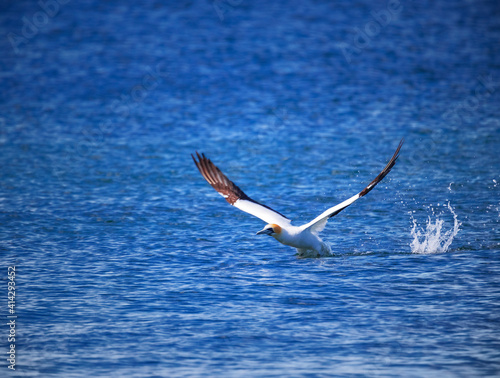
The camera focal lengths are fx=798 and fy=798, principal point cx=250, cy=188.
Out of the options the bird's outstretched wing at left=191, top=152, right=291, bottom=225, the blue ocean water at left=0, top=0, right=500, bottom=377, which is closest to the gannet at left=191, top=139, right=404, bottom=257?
the bird's outstretched wing at left=191, top=152, right=291, bottom=225

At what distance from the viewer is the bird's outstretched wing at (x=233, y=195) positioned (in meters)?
15.0

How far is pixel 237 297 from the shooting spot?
12.9 meters

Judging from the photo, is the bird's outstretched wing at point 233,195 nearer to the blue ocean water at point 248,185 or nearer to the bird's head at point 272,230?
the bird's head at point 272,230

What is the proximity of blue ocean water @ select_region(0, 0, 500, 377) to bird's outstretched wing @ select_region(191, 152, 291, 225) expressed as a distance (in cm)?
79

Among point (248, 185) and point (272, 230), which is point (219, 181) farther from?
point (248, 185)

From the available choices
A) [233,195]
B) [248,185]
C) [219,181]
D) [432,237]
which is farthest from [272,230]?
[248,185]

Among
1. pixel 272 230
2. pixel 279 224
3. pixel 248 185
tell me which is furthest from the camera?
pixel 248 185

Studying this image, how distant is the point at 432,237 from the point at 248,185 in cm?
659

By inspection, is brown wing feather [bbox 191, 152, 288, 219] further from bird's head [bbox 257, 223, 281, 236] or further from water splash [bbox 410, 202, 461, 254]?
water splash [bbox 410, 202, 461, 254]

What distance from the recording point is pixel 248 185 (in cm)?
2078

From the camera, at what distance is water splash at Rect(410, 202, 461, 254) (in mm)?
15094

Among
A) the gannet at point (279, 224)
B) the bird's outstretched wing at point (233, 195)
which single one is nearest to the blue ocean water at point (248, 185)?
the gannet at point (279, 224)

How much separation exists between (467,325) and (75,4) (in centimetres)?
3670

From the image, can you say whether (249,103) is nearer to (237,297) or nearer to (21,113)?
(21,113)
